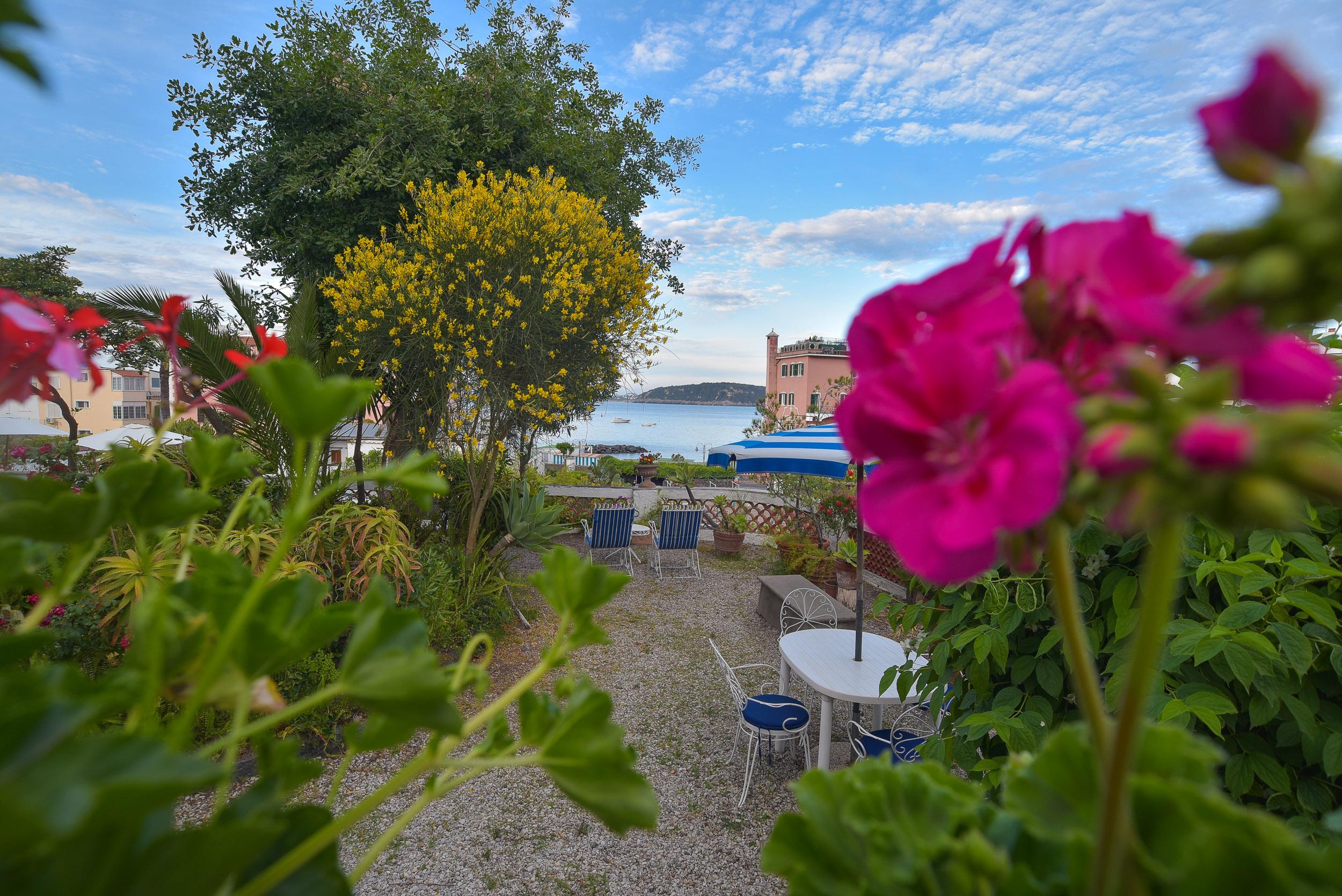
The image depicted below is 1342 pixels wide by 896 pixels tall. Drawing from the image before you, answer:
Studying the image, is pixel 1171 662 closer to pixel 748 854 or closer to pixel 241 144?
pixel 748 854

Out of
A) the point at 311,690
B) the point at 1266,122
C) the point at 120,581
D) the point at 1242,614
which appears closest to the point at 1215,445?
the point at 1266,122

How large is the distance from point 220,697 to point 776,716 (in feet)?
13.5

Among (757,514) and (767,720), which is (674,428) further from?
(767,720)

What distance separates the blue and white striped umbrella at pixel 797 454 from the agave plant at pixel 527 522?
220cm

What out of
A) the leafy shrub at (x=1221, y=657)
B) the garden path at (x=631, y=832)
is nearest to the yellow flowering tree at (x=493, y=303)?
the garden path at (x=631, y=832)

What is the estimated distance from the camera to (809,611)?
6000 mm

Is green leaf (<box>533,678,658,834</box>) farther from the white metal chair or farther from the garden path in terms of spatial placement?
the white metal chair

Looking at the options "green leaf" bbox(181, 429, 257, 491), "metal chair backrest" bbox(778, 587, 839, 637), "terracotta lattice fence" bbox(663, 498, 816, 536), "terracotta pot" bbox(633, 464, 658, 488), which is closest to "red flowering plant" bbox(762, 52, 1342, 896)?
"green leaf" bbox(181, 429, 257, 491)

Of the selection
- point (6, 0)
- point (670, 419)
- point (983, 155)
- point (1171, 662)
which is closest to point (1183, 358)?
point (6, 0)

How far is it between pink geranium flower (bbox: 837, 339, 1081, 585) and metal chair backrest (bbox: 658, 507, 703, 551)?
8.58 metres

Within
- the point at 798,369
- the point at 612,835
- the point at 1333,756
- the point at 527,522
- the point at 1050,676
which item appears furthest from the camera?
the point at 798,369

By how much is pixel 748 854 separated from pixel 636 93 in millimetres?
10244

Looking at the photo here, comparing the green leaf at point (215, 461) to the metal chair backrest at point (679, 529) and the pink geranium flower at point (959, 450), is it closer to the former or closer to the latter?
the pink geranium flower at point (959, 450)

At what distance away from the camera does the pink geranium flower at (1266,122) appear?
210 mm
